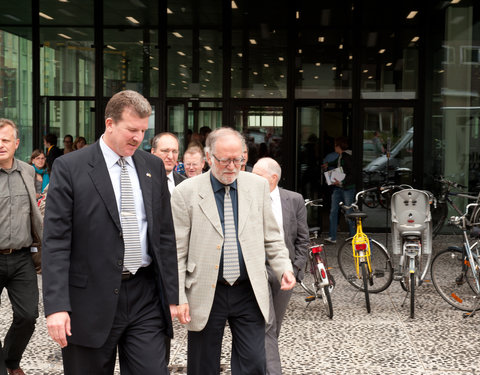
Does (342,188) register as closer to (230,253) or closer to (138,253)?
(230,253)

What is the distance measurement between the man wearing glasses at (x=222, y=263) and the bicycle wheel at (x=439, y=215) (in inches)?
350

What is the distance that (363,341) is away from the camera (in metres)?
6.10

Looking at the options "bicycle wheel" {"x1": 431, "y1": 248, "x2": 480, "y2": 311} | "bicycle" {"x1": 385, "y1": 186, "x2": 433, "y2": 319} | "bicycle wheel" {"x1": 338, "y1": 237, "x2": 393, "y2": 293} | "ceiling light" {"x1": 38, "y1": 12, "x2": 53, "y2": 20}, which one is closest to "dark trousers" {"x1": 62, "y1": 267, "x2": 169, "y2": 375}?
"bicycle" {"x1": 385, "y1": 186, "x2": 433, "y2": 319}

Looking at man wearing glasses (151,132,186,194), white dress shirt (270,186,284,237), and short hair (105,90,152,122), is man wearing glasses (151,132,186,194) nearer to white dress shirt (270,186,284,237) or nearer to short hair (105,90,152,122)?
white dress shirt (270,186,284,237)

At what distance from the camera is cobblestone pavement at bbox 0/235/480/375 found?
537 centimetres

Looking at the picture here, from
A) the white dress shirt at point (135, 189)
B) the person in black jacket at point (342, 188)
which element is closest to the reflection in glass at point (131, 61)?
the person in black jacket at point (342, 188)

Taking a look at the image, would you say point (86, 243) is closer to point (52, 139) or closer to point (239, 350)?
point (239, 350)

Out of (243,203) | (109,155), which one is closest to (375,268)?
(243,203)

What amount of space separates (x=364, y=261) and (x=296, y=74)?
663cm

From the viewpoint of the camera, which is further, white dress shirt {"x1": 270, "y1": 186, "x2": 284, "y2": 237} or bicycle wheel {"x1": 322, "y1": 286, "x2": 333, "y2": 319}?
bicycle wheel {"x1": 322, "y1": 286, "x2": 333, "y2": 319}

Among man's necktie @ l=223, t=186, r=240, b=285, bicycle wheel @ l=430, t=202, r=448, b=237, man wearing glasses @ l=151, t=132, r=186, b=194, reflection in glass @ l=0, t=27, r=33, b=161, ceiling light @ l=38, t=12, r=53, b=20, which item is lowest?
bicycle wheel @ l=430, t=202, r=448, b=237

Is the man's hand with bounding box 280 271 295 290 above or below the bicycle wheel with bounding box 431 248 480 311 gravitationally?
above

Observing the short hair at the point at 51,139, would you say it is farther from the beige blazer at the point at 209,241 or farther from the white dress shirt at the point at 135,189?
the white dress shirt at the point at 135,189

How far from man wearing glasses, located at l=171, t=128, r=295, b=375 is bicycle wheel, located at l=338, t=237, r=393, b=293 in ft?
14.4
